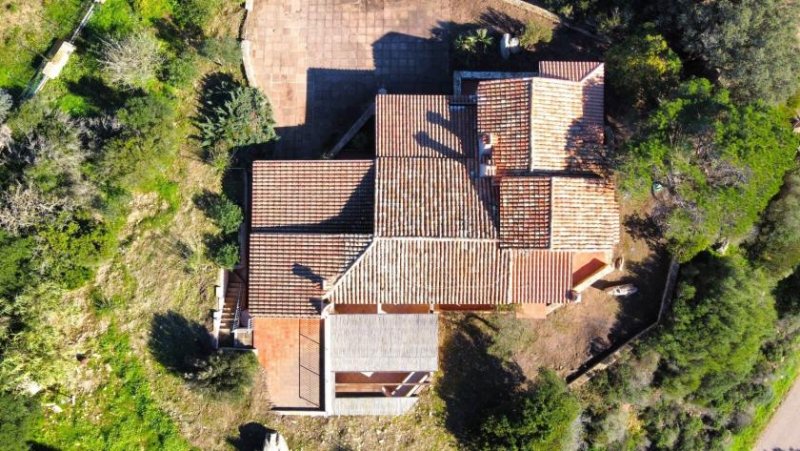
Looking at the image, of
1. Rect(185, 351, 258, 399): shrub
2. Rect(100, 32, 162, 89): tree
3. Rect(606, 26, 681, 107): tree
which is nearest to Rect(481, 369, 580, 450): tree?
Rect(185, 351, 258, 399): shrub

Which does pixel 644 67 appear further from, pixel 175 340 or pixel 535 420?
pixel 175 340

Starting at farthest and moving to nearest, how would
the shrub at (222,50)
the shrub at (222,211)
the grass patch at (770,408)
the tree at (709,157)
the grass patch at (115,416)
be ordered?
the grass patch at (770,408), the shrub at (222,50), the grass patch at (115,416), the shrub at (222,211), the tree at (709,157)

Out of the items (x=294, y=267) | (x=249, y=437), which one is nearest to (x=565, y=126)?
(x=294, y=267)

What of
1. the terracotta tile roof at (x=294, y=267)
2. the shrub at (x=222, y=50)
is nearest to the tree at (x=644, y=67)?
the terracotta tile roof at (x=294, y=267)

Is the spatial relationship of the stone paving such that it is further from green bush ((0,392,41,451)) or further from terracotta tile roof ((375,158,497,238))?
green bush ((0,392,41,451))

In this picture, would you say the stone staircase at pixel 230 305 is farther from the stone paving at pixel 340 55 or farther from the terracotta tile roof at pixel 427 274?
the stone paving at pixel 340 55

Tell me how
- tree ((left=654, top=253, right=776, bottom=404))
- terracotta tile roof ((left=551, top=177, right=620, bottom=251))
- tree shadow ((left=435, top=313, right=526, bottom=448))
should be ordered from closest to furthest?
terracotta tile roof ((left=551, top=177, right=620, bottom=251)) → tree ((left=654, top=253, right=776, bottom=404)) → tree shadow ((left=435, top=313, right=526, bottom=448))
